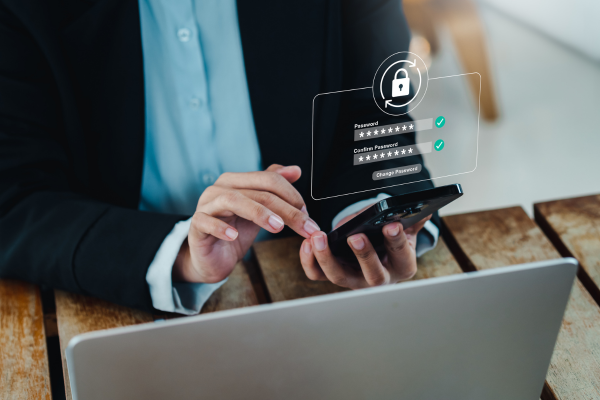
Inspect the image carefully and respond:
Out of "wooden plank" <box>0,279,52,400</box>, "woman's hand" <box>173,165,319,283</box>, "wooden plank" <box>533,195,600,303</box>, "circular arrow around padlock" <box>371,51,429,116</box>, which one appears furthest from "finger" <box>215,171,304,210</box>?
"wooden plank" <box>533,195,600,303</box>

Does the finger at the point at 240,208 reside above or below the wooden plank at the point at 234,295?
above

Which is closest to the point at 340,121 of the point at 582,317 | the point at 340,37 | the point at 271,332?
the point at 340,37

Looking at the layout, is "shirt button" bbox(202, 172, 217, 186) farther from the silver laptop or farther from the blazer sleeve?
the silver laptop

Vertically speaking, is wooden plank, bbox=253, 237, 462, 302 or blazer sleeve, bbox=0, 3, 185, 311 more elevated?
blazer sleeve, bbox=0, 3, 185, 311

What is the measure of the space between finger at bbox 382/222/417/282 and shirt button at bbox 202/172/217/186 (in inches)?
6.2

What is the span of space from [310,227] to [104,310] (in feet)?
0.74

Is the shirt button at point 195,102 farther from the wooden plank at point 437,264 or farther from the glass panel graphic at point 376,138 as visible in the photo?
the wooden plank at point 437,264

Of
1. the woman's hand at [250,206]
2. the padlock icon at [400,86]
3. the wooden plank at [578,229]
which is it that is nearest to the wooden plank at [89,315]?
the woman's hand at [250,206]

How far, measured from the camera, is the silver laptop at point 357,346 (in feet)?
0.89

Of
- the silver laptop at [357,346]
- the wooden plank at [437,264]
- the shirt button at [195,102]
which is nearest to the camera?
the silver laptop at [357,346]

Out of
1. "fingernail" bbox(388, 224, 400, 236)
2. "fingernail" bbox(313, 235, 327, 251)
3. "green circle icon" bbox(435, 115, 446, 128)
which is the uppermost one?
"green circle icon" bbox(435, 115, 446, 128)

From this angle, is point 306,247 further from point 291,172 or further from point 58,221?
point 58,221

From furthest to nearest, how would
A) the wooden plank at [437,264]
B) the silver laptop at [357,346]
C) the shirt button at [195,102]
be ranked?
1. the wooden plank at [437,264]
2. the shirt button at [195,102]
3. the silver laptop at [357,346]

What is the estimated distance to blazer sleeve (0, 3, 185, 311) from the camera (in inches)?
16.0
